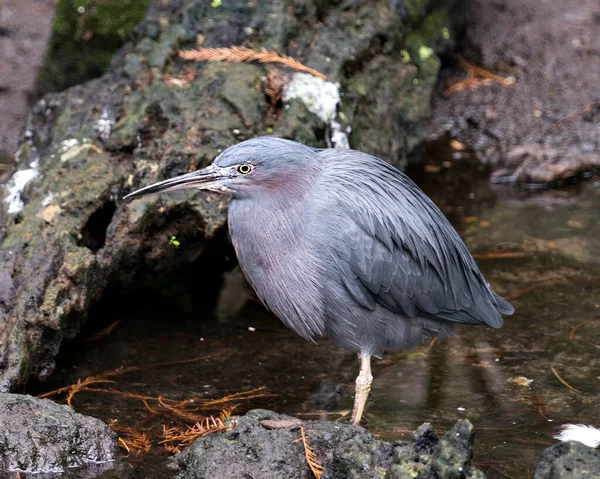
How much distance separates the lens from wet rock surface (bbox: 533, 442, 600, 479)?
3.23 meters

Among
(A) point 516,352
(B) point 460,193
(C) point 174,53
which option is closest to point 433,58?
(B) point 460,193

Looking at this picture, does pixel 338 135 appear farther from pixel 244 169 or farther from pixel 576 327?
pixel 576 327

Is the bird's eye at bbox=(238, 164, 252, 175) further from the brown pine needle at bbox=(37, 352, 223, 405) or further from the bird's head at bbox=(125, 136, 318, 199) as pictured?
the brown pine needle at bbox=(37, 352, 223, 405)

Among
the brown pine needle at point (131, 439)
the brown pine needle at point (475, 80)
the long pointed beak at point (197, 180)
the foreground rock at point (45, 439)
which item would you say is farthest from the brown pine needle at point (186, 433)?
the brown pine needle at point (475, 80)

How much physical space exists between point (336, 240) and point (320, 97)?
5.02 feet

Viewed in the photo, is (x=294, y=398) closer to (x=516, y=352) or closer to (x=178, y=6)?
(x=516, y=352)

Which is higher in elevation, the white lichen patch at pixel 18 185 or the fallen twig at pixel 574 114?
the fallen twig at pixel 574 114

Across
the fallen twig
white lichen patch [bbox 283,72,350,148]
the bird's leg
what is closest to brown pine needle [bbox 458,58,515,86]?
the fallen twig

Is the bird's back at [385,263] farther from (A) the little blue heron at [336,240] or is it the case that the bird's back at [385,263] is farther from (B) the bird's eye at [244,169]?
(B) the bird's eye at [244,169]

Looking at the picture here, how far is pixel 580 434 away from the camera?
4316 millimetres

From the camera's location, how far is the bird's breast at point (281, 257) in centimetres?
444

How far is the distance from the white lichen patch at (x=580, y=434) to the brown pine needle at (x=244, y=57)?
2665 millimetres

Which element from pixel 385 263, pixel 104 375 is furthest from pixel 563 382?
pixel 104 375

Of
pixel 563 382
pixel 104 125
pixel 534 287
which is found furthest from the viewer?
pixel 534 287
